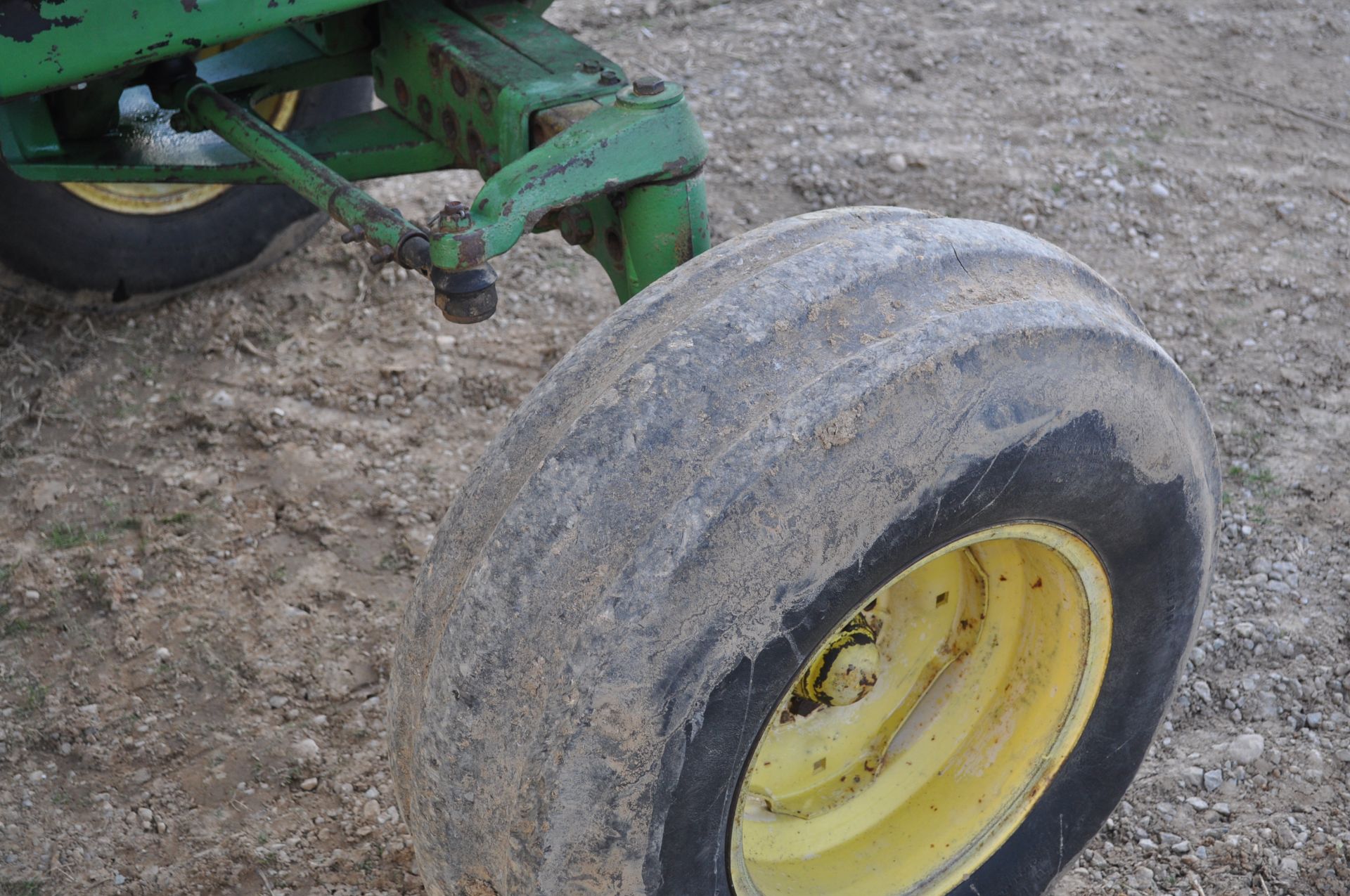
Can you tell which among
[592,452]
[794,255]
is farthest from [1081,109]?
[592,452]

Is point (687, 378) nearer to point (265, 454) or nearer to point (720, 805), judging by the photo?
point (720, 805)

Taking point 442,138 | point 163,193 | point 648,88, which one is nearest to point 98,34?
point 442,138

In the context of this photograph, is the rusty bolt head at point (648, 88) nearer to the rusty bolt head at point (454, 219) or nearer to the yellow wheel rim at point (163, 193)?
the rusty bolt head at point (454, 219)

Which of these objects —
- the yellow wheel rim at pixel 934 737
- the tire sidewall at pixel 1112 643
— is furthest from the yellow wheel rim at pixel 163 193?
the tire sidewall at pixel 1112 643

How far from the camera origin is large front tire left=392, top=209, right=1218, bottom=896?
1261 millimetres

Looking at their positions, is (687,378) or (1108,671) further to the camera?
(1108,671)

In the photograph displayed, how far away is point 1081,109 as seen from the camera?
4.25 metres

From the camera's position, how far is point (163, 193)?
3043 mm

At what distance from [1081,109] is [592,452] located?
3.55 metres

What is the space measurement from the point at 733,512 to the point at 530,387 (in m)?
1.91

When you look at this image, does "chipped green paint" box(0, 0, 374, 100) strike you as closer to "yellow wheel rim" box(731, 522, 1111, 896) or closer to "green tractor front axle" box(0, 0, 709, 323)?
"green tractor front axle" box(0, 0, 709, 323)

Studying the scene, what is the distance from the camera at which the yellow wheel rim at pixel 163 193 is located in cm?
296

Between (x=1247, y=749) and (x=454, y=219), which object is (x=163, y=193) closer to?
(x=454, y=219)

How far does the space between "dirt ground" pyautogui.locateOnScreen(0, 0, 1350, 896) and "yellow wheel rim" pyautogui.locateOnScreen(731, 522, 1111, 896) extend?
0.44 metres
